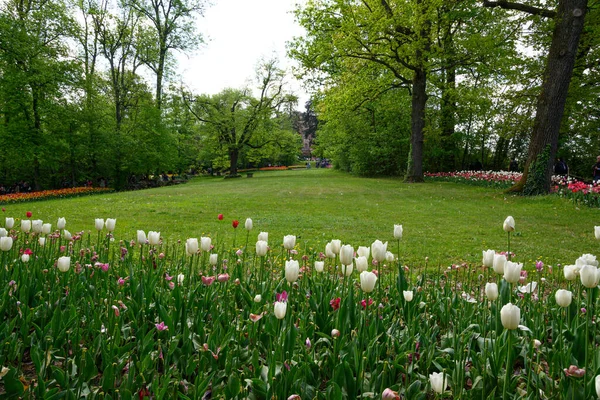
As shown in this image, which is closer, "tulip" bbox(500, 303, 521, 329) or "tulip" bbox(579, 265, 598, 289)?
"tulip" bbox(500, 303, 521, 329)

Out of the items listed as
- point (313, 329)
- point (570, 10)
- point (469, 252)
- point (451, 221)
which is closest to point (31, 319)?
point (313, 329)

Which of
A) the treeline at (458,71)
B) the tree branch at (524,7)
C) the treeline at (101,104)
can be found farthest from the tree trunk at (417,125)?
the treeline at (101,104)

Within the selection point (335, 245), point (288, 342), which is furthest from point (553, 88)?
point (288, 342)

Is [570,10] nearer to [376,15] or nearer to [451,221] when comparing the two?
[376,15]

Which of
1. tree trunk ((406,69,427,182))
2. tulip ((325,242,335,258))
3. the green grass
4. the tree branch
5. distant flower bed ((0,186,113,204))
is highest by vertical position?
the tree branch

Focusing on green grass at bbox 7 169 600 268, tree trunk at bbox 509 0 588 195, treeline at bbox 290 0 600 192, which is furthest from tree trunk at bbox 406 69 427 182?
tree trunk at bbox 509 0 588 195

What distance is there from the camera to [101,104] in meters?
23.5

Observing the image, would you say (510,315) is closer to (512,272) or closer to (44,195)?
(512,272)

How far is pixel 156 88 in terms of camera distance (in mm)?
29969

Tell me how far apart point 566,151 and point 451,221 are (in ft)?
66.8

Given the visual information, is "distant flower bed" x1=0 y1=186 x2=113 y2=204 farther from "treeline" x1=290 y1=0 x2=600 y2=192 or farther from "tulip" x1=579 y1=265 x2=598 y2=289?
"tulip" x1=579 y1=265 x2=598 y2=289

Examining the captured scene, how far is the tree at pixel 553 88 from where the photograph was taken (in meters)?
11.6

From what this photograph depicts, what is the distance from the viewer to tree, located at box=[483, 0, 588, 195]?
38.2 ft

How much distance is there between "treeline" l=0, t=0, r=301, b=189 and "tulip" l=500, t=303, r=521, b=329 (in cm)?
2019
